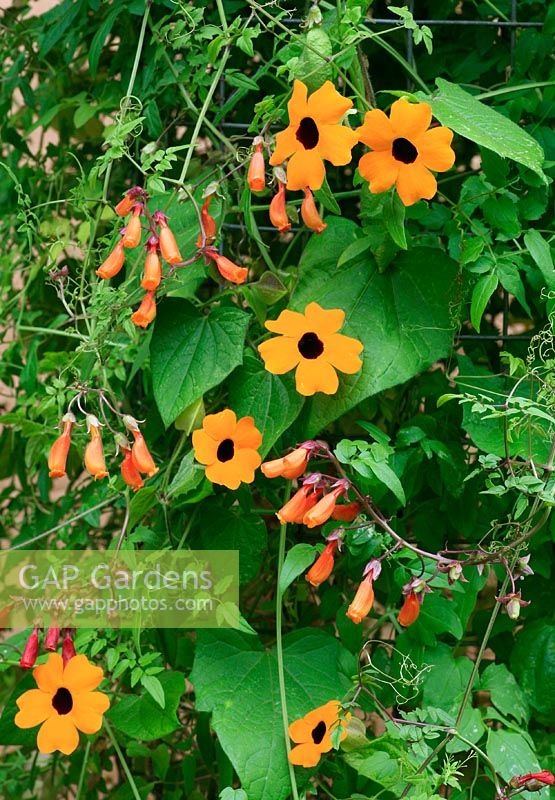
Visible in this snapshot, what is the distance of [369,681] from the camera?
1201 mm

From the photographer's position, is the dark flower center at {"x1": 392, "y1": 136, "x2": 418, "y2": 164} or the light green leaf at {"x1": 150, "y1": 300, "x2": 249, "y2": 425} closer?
the dark flower center at {"x1": 392, "y1": 136, "x2": 418, "y2": 164}

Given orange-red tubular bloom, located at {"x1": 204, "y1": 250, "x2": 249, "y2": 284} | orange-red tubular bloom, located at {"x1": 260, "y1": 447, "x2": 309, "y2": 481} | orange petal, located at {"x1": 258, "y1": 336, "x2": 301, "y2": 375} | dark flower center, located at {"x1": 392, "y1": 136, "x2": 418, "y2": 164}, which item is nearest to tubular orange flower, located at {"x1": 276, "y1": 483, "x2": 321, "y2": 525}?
orange-red tubular bloom, located at {"x1": 260, "y1": 447, "x2": 309, "y2": 481}

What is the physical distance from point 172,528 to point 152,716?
22 centimetres

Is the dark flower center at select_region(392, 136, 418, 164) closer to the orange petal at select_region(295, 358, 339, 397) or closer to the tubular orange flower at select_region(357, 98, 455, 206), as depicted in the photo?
the tubular orange flower at select_region(357, 98, 455, 206)

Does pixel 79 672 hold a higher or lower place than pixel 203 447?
lower

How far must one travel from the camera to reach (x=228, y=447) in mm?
1190

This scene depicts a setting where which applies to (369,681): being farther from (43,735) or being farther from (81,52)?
(81,52)

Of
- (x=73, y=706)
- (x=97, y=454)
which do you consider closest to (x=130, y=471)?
(x=97, y=454)

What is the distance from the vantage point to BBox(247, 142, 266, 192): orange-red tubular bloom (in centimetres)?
112

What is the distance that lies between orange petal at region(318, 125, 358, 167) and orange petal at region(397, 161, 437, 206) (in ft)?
0.18

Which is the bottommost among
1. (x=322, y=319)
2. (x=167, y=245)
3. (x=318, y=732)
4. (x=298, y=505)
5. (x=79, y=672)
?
(x=318, y=732)

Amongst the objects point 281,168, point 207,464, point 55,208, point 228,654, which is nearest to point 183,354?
point 207,464

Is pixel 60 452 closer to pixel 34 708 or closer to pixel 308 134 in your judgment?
pixel 34 708

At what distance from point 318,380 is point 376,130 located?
26cm
